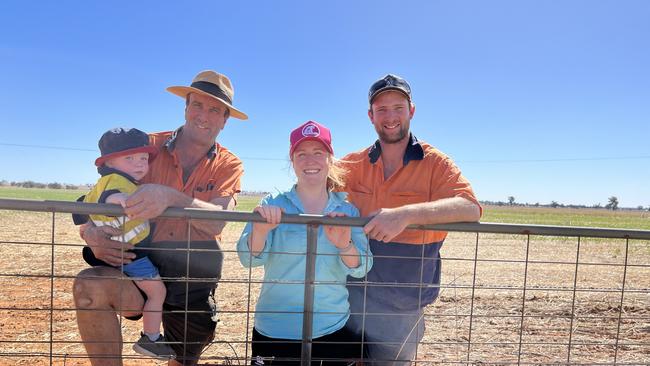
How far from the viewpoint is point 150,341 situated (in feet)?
9.77

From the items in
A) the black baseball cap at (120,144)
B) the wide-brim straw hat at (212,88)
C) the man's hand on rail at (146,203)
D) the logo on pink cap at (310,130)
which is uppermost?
the wide-brim straw hat at (212,88)

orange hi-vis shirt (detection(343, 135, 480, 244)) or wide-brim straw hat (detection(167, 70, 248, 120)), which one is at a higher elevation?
wide-brim straw hat (detection(167, 70, 248, 120))

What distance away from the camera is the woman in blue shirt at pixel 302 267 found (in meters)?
2.57

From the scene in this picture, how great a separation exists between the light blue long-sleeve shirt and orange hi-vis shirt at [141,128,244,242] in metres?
0.93

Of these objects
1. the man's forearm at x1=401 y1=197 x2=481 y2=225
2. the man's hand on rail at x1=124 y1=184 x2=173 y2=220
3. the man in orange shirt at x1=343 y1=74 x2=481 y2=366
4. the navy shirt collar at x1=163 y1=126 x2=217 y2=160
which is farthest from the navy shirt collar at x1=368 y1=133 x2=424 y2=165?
the man's hand on rail at x1=124 y1=184 x2=173 y2=220

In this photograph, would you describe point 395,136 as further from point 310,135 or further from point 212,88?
point 212,88

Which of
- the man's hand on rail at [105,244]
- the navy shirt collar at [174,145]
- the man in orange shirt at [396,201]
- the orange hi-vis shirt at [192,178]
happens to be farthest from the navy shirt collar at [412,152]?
the man's hand on rail at [105,244]

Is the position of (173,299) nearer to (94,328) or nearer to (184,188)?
(94,328)

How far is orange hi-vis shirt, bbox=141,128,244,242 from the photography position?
3.33 m

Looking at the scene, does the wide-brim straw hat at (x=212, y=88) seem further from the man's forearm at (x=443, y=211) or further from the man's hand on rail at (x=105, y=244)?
the man's forearm at (x=443, y=211)

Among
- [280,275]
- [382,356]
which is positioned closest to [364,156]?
[280,275]

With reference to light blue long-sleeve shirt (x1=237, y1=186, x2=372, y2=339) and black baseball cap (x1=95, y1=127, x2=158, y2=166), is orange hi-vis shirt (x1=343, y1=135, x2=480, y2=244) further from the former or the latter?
black baseball cap (x1=95, y1=127, x2=158, y2=166)

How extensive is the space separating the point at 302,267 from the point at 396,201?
994 mm

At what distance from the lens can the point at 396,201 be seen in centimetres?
322
